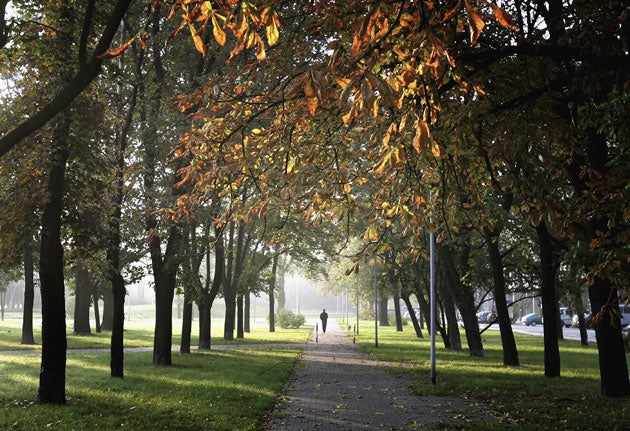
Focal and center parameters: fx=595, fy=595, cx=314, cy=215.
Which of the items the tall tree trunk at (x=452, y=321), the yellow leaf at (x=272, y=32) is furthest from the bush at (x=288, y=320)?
the yellow leaf at (x=272, y=32)

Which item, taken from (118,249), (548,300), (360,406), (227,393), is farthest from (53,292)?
(548,300)

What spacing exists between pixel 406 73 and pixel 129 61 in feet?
48.0

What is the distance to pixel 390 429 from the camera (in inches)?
348

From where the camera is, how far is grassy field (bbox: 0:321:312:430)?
9.04 metres

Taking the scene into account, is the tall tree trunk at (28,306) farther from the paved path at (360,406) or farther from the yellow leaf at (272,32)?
the yellow leaf at (272,32)

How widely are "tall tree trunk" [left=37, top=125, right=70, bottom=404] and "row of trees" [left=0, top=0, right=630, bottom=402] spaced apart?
3 centimetres

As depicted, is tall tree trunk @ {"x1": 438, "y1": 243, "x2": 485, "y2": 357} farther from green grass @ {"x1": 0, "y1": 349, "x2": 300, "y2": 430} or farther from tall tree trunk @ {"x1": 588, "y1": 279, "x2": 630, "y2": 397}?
tall tree trunk @ {"x1": 588, "y1": 279, "x2": 630, "y2": 397}

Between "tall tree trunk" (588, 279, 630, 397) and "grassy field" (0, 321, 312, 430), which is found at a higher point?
"tall tree trunk" (588, 279, 630, 397)

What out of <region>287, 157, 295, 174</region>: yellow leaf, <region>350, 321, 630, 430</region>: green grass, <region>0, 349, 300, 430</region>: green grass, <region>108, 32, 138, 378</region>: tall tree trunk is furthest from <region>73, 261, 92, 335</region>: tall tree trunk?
<region>287, 157, 295, 174</region>: yellow leaf

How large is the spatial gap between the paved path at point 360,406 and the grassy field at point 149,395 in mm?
498

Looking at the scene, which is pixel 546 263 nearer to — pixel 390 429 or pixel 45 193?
pixel 390 429

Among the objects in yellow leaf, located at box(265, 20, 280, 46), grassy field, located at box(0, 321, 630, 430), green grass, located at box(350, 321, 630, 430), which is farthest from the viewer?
green grass, located at box(350, 321, 630, 430)

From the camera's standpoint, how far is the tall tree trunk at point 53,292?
10.6 metres

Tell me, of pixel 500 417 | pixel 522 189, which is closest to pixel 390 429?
pixel 500 417
